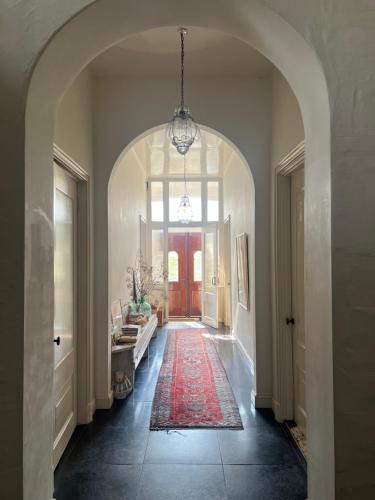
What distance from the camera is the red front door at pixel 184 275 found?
8875 millimetres

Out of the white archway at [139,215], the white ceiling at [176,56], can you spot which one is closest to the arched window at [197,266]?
the white archway at [139,215]

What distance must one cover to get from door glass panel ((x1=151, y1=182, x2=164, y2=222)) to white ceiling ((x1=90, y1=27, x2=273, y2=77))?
5032 millimetres

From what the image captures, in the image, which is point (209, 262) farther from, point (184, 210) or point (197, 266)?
point (184, 210)

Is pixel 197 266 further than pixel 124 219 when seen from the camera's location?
Yes

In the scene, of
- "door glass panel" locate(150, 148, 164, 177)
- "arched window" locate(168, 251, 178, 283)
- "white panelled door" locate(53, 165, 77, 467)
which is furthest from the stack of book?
"arched window" locate(168, 251, 178, 283)

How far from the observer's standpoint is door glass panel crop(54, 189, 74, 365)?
97.8 inches

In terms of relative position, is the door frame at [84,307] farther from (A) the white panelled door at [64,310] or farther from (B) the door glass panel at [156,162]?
(B) the door glass panel at [156,162]

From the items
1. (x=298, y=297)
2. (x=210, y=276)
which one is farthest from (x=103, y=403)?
(x=210, y=276)

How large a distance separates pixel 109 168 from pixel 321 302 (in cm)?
239

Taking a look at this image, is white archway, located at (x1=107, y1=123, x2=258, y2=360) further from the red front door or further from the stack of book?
the red front door

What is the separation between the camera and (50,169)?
1.71 meters

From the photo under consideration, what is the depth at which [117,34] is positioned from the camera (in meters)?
1.74

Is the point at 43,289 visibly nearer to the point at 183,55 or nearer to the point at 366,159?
the point at 366,159

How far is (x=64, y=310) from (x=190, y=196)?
233 inches
